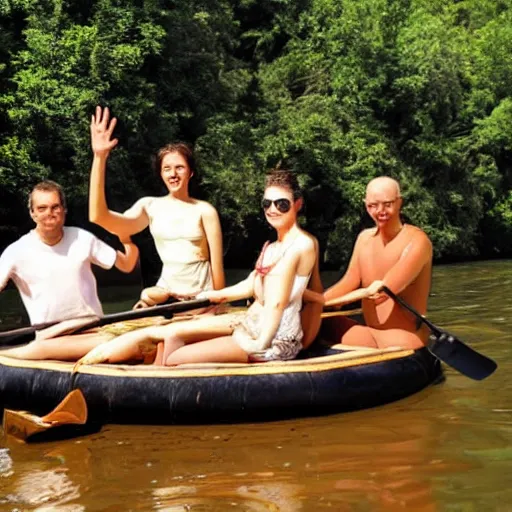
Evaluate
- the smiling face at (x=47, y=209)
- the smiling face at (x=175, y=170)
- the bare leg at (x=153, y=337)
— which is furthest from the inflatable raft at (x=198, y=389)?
the smiling face at (x=175, y=170)

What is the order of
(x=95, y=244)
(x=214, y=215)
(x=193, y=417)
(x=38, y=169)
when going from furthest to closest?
(x=38, y=169) → (x=214, y=215) → (x=95, y=244) → (x=193, y=417)

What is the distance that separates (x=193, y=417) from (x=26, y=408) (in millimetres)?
964

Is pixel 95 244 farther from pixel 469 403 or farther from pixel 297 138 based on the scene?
pixel 297 138

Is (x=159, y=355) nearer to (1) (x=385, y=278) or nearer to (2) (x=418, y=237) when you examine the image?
(1) (x=385, y=278)

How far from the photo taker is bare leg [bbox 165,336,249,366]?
508 cm

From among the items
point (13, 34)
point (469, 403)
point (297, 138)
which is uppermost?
point (13, 34)

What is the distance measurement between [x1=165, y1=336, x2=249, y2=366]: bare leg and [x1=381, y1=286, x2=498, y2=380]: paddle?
106 cm

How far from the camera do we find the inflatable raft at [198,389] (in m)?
4.89

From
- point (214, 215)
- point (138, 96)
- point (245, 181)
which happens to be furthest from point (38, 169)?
point (214, 215)

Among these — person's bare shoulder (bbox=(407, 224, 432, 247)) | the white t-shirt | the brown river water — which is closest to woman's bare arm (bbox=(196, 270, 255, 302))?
the white t-shirt

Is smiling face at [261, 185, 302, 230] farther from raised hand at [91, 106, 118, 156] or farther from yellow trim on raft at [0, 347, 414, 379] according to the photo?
raised hand at [91, 106, 118, 156]

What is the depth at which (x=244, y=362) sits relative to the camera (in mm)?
5113

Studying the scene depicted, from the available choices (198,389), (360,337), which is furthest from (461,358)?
(198,389)

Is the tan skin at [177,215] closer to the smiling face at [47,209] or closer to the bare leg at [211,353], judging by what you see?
the smiling face at [47,209]
